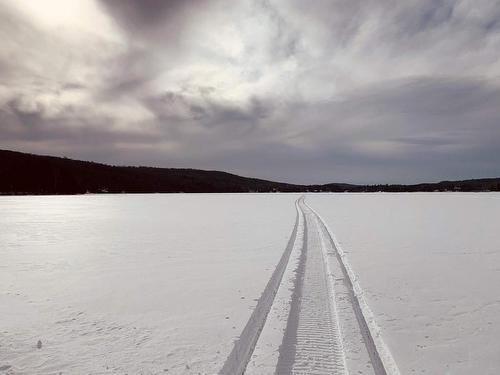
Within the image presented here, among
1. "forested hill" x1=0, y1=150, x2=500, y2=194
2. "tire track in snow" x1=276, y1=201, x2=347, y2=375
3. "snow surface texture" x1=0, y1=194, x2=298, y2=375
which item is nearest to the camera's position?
"tire track in snow" x1=276, y1=201, x2=347, y2=375

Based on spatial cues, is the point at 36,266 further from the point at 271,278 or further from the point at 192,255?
the point at 271,278

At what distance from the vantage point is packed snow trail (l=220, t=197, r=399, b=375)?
3.49m

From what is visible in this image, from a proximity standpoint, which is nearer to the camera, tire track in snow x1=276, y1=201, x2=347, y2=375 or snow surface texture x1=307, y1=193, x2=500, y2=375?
tire track in snow x1=276, y1=201, x2=347, y2=375

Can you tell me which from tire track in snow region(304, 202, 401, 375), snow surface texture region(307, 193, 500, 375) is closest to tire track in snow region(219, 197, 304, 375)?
tire track in snow region(304, 202, 401, 375)

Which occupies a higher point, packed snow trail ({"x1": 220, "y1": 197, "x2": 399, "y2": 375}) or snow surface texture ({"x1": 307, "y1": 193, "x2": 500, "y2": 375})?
packed snow trail ({"x1": 220, "y1": 197, "x2": 399, "y2": 375})

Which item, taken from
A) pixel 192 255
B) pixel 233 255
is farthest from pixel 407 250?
pixel 192 255

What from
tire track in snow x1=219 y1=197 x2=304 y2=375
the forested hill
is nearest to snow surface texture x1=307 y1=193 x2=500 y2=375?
tire track in snow x1=219 y1=197 x2=304 y2=375

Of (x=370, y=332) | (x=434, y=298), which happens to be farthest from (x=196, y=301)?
(x=434, y=298)

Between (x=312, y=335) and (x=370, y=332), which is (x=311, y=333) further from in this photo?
(x=370, y=332)

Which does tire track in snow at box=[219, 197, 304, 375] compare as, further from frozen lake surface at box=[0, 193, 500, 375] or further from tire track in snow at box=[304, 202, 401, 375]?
tire track in snow at box=[304, 202, 401, 375]

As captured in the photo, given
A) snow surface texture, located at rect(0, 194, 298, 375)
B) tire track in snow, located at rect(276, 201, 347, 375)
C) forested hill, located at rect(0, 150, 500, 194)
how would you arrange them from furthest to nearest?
1. forested hill, located at rect(0, 150, 500, 194)
2. snow surface texture, located at rect(0, 194, 298, 375)
3. tire track in snow, located at rect(276, 201, 347, 375)

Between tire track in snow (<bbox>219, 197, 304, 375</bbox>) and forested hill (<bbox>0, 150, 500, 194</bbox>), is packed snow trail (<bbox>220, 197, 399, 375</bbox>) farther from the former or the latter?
forested hill (<bbox>0, 150, 500, 194</bbox>)

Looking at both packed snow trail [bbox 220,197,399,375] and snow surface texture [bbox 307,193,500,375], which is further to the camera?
snow surface texture [bbox 307,193,500,375]

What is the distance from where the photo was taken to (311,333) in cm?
418
